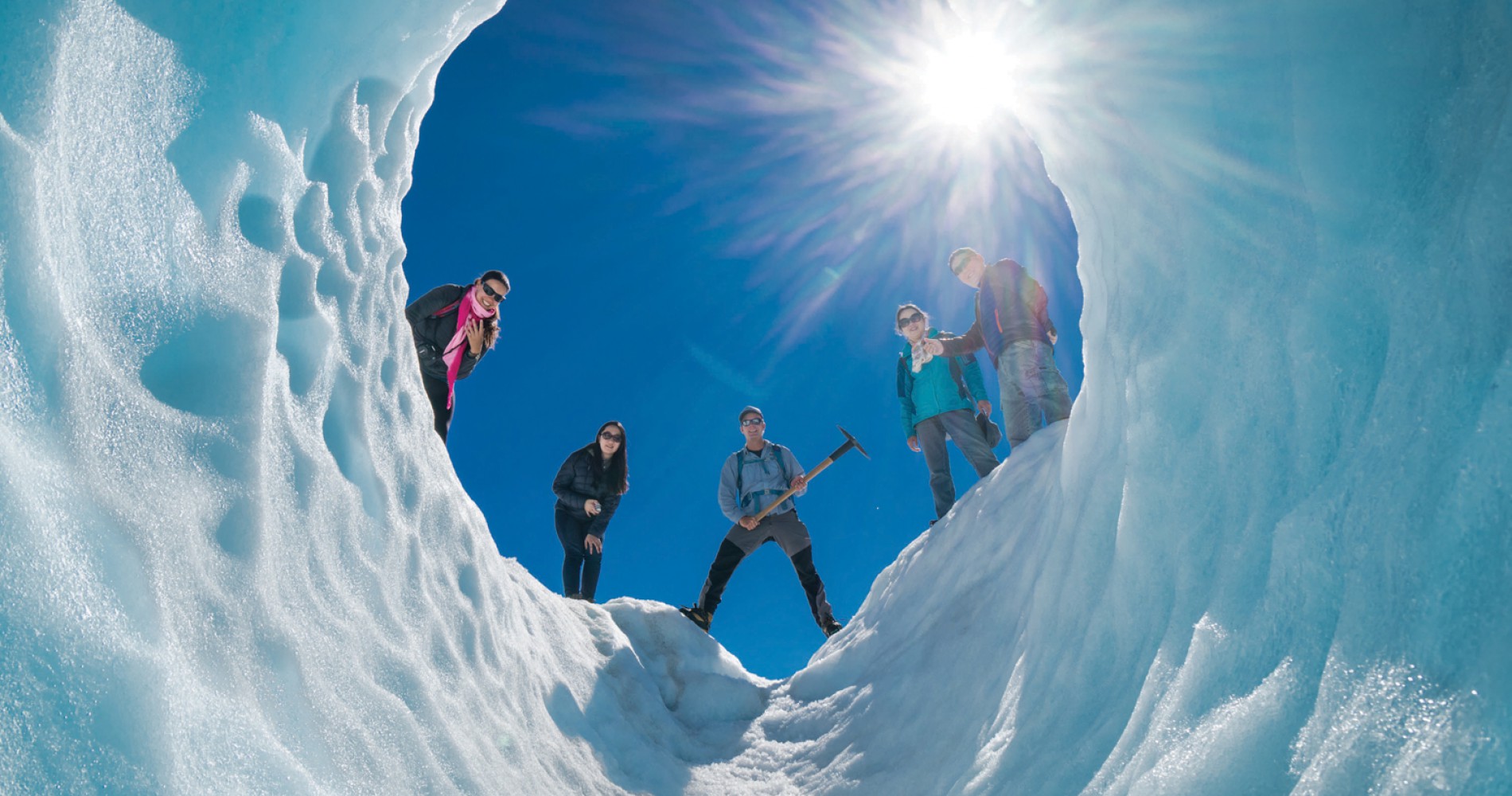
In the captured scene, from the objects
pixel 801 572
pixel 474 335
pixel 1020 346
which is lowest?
pixel 801 572

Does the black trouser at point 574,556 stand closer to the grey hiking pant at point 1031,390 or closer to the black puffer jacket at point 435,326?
the black puffer jacket at point 435,326

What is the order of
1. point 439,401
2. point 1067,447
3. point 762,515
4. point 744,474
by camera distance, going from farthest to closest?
point 744,474, point 762,515, point 439,401, point 1067,447

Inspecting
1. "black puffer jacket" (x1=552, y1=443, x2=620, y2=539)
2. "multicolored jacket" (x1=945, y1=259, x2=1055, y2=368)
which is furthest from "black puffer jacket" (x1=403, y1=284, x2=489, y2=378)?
"multicolored jacket" (x1=945, y1=259, x2=1055, y2=368)

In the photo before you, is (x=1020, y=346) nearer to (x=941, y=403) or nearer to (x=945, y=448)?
(x=941, y=403)

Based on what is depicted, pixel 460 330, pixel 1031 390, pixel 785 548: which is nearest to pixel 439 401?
pixel 460 330

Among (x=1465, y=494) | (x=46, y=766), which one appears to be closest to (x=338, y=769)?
(x=46, y=766)

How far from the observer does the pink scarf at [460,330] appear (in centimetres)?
487

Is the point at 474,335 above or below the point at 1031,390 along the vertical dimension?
above

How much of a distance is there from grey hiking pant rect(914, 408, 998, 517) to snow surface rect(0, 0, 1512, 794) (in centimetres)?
247

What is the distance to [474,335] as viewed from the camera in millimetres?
4941

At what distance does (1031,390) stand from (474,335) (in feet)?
12.1

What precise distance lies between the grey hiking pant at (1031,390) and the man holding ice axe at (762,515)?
1.81 metres

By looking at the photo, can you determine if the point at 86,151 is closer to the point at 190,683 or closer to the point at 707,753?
the point at 190,683

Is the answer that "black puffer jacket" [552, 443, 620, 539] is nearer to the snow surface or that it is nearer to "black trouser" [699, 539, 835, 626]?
"black trouser" [699, 539, 835, 626]
